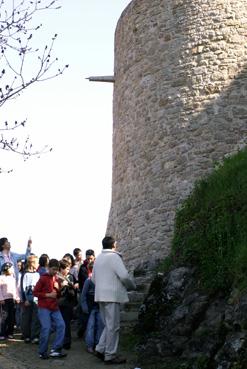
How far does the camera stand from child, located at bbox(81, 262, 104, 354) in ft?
32.7

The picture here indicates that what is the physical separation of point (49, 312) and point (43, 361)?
706 mm

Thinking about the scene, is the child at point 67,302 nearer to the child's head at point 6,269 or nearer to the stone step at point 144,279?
the child's head at point 6,269

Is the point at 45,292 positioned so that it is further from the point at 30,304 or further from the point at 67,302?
the point at 30,304

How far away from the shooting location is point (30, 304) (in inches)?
432

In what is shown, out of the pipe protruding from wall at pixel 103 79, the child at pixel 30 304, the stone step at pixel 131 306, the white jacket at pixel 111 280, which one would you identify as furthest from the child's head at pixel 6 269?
the pipe protruding from wall at pixel 103 79

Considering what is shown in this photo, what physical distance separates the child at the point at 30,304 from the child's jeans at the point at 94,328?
1.22 m

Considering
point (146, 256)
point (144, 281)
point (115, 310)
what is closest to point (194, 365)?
point (115, 310)

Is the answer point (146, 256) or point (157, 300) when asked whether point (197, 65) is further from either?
point (157, 300)

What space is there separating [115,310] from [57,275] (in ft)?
4.77

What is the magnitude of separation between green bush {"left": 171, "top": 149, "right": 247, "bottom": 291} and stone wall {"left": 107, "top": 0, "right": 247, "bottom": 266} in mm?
1994

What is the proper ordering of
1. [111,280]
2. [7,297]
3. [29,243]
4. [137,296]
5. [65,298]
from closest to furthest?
1. [111,280]
2. [65,298]
3. [7,297]
4. [137,296]
5. [29,243]

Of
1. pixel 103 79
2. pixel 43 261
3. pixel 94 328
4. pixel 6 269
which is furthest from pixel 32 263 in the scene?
pixel 103 79

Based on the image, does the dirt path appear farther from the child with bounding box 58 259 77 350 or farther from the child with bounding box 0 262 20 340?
the child with bounding box 0 262 20 340

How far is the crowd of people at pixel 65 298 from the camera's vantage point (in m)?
9.10
